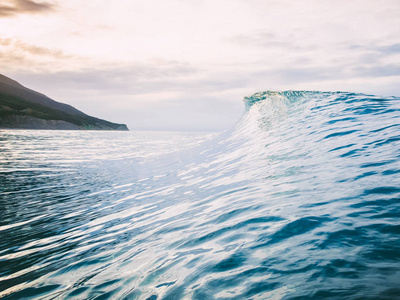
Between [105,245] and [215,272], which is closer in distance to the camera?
[215,272]

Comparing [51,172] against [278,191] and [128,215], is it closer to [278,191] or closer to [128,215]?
[128,215]

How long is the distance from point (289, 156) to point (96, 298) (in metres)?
7.62

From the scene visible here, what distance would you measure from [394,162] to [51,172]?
14.4m

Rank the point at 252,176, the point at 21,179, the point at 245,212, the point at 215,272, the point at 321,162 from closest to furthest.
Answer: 1. the point at 215,272
2. the point at 245,212
3. the point at 321,162
4. the point at 252,176
5. the point at 21,179

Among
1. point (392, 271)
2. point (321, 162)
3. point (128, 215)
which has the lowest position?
point (128, 215)

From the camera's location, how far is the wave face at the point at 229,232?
2.62 metres

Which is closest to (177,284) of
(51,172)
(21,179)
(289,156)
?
(289,156)

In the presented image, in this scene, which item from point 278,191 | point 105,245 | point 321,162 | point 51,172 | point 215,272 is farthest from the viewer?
point 51,172

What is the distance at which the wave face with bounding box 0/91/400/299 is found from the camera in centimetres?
262

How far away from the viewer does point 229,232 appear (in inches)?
158

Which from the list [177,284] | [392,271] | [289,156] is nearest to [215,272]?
[177,284]

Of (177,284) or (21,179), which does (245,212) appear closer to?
(177,284)

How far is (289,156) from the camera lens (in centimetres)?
872

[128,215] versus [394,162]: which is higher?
[394,162]
